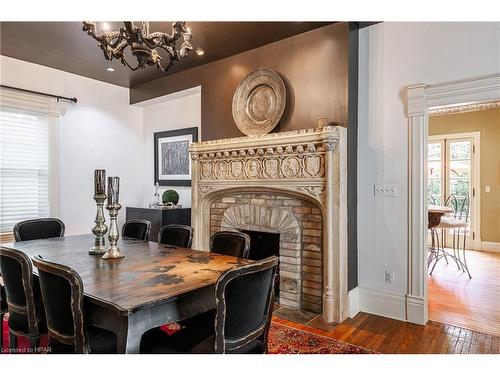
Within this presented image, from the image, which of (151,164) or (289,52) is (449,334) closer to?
(289,52)

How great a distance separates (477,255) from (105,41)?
21.1 ft

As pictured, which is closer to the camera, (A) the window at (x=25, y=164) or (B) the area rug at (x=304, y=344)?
(B) the area rug at (x=304, y=344)

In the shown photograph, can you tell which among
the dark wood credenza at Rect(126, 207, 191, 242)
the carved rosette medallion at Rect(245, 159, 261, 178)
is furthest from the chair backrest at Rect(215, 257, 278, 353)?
the dark wood credenza at Rect(126, 207, 191, 242)

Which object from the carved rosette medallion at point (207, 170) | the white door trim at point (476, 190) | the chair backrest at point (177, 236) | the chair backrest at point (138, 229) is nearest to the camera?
the chair backrest at point (177, 236)

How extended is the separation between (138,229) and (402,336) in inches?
104

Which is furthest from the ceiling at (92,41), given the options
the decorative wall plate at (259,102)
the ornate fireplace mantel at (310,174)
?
the ornate fireplace mantel at (310,174)

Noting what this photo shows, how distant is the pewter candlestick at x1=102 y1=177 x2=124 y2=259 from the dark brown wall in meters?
1.89

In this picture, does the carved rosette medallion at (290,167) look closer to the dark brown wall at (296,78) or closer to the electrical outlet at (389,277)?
the dark brown wall at (296,78)

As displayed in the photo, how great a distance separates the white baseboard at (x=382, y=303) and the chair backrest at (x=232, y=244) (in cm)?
151

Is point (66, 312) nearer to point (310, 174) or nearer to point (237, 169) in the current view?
point (310, 174)

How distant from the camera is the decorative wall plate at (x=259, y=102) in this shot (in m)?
3.52

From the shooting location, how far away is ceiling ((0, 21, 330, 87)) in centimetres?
327

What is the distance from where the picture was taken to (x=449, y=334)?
2.69 metres

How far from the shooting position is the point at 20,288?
6.21ft
